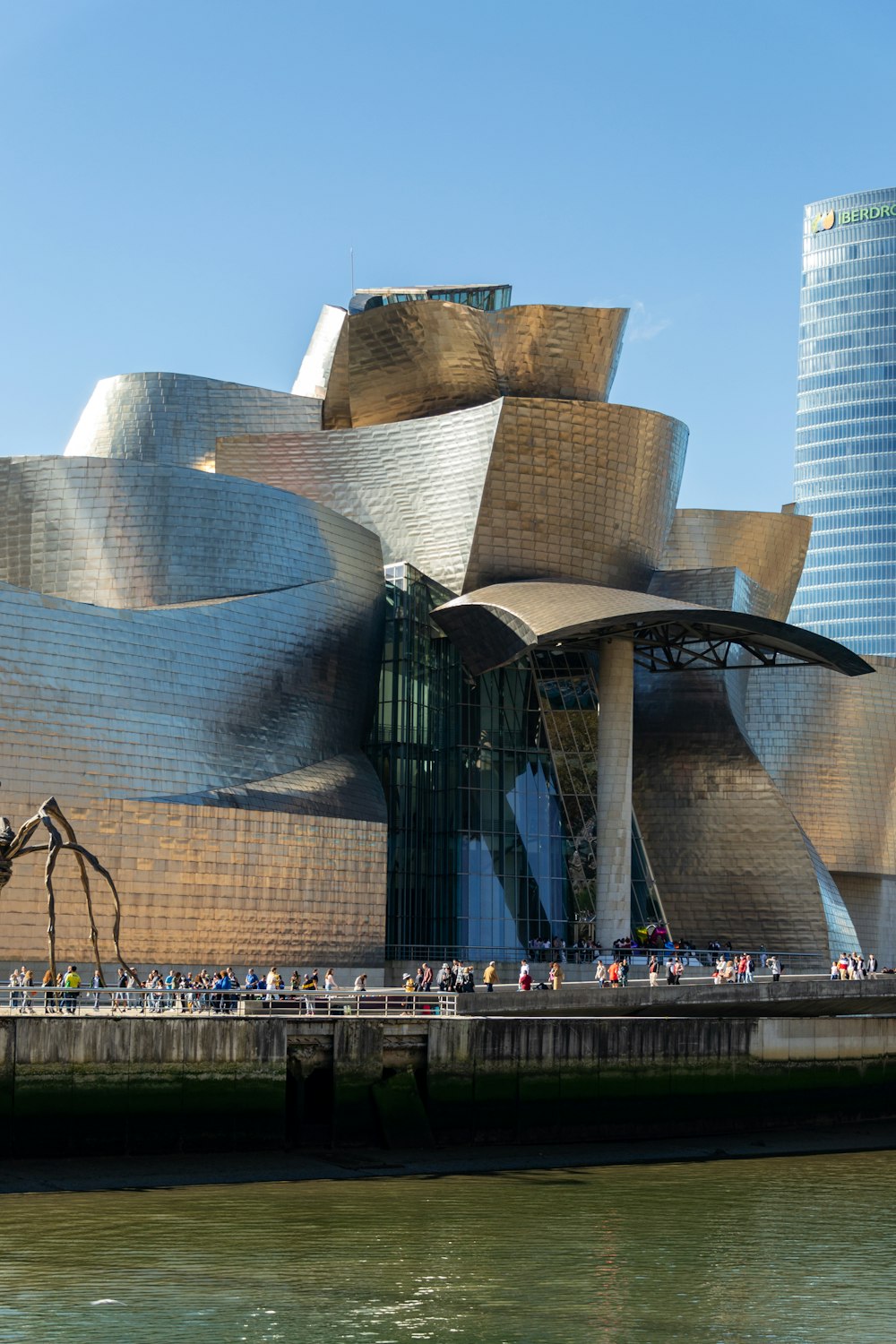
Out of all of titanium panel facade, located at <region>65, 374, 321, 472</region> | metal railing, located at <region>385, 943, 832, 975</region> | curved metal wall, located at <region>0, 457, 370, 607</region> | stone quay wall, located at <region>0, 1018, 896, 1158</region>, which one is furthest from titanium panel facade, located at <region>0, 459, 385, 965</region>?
stone quay wall, located at <region>0, 1018, 896, 1158</region>

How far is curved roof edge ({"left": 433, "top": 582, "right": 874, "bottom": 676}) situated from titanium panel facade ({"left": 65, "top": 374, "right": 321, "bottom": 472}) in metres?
9.91

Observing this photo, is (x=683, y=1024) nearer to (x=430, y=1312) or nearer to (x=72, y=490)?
(x=430, y=1312)

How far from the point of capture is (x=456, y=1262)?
58.6 feet

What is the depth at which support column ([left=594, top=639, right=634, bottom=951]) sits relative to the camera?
42188 millimetres

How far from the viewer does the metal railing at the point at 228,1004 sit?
2502cm

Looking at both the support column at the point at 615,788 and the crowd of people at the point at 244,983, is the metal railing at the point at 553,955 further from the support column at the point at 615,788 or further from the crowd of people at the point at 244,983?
→ the support column at the point at 615,788

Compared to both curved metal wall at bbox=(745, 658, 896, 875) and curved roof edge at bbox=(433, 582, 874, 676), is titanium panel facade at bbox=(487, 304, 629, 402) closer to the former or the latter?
curved roof edge at bbox=(433, 582, 874, 676)

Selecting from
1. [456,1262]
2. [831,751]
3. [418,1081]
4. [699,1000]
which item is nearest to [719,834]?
[831,751]

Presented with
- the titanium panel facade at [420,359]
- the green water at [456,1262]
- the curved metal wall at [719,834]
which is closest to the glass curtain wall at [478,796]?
the curved metal wall at [719,834]

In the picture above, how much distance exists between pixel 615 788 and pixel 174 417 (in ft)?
52.9

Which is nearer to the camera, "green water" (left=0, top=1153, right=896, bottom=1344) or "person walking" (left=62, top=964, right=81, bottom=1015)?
"green water" (left=0, top=1153, right=896, bottom=1344)

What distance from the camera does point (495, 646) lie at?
40.7 m

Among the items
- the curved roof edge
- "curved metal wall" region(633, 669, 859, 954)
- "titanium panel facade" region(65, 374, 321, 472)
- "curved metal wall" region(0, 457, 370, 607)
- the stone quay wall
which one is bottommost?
the stone quay wall

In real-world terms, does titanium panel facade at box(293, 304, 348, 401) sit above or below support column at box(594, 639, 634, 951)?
above
